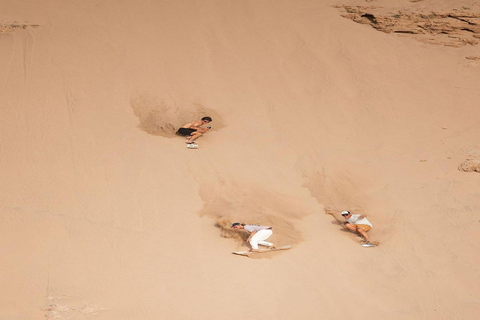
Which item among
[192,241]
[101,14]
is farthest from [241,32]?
[192,241]

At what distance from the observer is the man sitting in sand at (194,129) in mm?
10391

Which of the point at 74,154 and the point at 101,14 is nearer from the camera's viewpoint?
the point at 74,154

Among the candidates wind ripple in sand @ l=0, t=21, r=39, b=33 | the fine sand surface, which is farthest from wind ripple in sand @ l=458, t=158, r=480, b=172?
wind ripple in sand @ l=0, t=21, r=39, b=33

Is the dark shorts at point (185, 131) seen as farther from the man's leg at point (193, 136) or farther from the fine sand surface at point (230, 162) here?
the fine sand surface at point (230, 162)

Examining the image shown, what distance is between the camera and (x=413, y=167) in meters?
10.4

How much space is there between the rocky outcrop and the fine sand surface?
23 centimetres

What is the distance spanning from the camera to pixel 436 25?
13023 mm

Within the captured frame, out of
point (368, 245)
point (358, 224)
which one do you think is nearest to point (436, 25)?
point (358, 224)

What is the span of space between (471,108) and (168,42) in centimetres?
570

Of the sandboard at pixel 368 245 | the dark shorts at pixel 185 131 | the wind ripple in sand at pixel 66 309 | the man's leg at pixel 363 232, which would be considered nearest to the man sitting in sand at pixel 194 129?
the dark shorts at pixel 185 131

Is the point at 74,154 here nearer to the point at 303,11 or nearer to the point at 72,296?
the point at 72,296

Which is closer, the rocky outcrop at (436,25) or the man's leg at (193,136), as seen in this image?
the man's leg at (193,136)

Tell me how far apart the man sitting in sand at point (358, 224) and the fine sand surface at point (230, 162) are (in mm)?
158

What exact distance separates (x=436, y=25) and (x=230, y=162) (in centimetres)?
570
